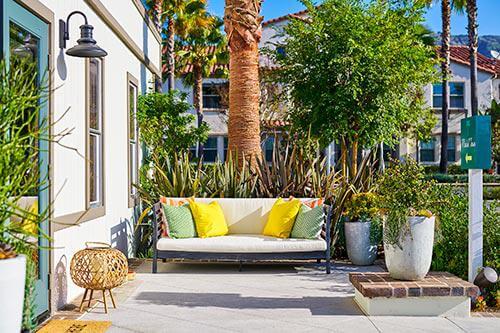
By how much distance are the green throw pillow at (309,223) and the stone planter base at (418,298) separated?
2602mm

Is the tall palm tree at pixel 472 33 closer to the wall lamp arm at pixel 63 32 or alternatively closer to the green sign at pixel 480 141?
the green sign at pixel 480 141

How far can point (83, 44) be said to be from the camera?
23.0ft

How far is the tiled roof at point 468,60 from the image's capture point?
3389 cm

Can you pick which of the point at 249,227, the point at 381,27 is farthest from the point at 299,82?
the point at 249,227

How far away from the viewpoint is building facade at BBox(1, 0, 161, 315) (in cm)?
630

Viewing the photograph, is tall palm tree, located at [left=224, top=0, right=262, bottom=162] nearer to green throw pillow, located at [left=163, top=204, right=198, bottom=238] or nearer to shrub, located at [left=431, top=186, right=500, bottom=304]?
green throw pillow, located at [left=163, top=204, right=198, bottom=238]

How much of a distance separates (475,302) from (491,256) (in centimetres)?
87

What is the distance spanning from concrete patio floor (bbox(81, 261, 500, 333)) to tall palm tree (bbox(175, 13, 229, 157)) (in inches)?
847

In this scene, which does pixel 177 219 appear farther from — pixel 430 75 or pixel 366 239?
pixel 430 75

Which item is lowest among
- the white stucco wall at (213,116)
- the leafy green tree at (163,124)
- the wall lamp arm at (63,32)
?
the leafy green tree at (163,124)

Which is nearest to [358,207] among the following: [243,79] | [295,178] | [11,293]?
[295,178]

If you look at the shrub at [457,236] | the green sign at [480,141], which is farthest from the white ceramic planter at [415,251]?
the green sign at [480,141]

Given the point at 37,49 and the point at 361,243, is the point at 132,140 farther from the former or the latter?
the point at 37,49

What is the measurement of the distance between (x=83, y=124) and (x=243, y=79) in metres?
4.68
